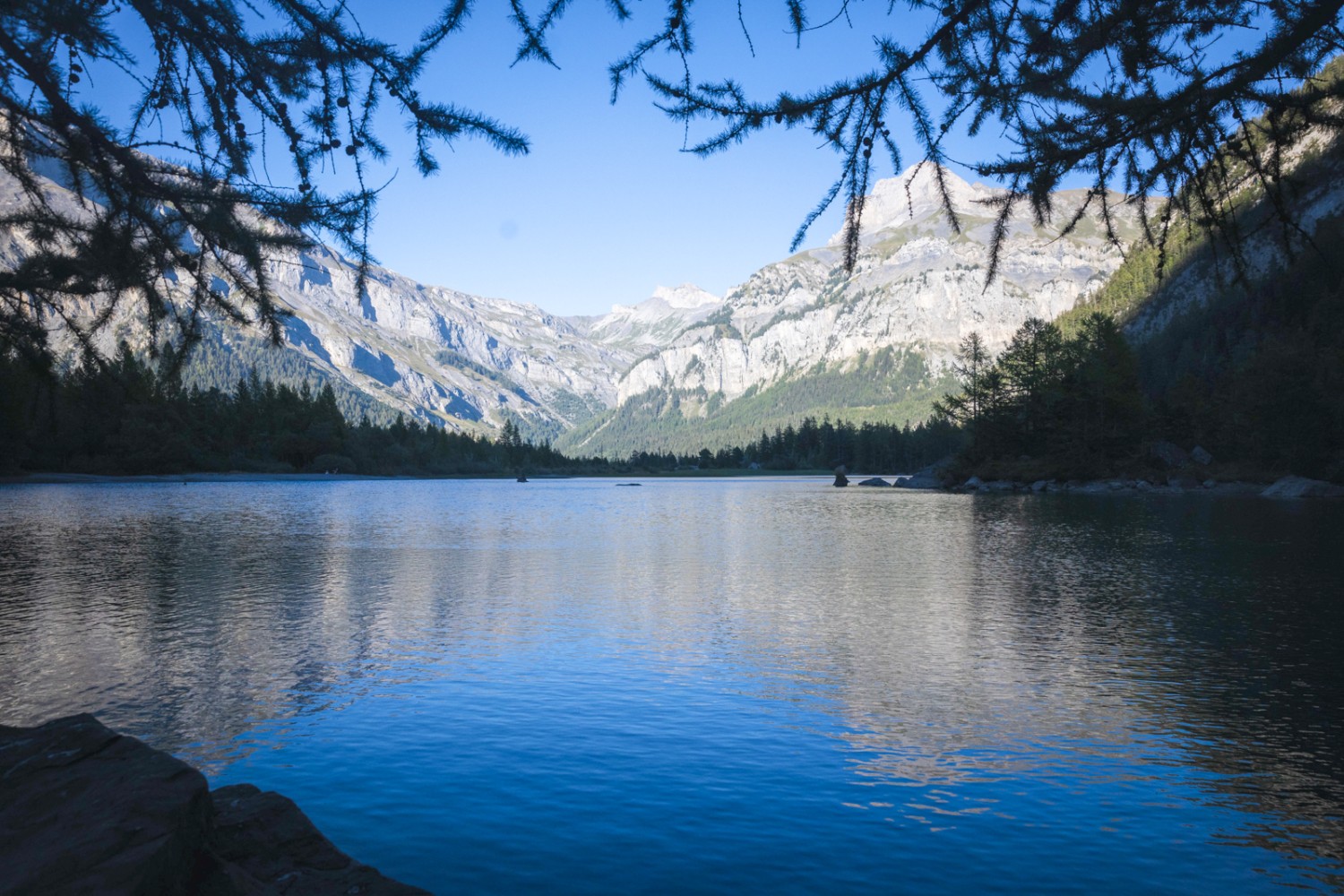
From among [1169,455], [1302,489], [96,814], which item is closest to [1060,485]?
[1169,455]

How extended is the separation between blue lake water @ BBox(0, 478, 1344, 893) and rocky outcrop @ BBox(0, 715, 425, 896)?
159 centimetres

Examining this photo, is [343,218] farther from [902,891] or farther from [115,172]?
[902,891]

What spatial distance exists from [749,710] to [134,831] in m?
9.71

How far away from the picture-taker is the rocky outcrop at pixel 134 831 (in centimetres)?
572

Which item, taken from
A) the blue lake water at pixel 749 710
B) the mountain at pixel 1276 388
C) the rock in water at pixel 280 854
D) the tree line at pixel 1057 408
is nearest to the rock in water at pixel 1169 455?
the tree line at pixel 1057 408

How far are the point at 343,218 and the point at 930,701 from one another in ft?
40.4

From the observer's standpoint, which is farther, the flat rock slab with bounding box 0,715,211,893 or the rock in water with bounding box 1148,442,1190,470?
the rock in water with bounding box 1148,442,1190,470

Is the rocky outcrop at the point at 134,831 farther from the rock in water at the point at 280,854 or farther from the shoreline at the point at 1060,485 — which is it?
the shoreline at the point at 1060,485

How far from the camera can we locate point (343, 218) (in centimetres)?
657

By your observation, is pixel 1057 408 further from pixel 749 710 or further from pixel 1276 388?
pixel 749 710

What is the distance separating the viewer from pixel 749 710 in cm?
1397

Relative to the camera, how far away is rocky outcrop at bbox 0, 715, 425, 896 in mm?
5723

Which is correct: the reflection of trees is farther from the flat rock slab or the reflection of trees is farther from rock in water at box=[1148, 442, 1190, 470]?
rock in water at box=[1148, 442, 1190, 470]

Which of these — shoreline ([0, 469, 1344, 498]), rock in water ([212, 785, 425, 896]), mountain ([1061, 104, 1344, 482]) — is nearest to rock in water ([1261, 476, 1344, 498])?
shoreline ([0, 469, 1344, 498])
